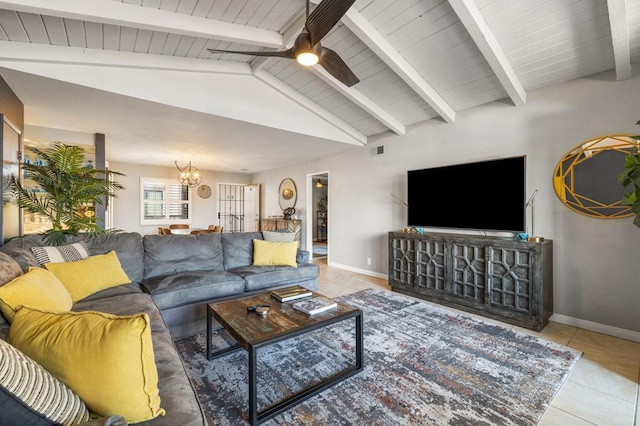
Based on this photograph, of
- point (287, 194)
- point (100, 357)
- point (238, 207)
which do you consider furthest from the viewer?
point (238, 207)

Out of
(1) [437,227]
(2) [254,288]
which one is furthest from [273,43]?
(1) [437,227]

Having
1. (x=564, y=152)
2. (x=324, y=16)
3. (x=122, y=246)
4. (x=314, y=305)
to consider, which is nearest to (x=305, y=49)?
(x=324, y=16)

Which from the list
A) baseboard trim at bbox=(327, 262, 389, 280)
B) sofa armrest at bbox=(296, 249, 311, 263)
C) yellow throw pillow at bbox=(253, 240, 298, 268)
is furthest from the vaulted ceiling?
baseboard trim at bbox=(327, 262, 389, 280)

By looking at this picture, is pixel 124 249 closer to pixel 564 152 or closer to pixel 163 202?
pixel 564 152

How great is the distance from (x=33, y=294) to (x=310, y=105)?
12.4 ft

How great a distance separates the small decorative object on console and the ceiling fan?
6.05 ft

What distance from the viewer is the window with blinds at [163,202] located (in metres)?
7.24

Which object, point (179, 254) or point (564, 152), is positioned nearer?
point (564, 152)

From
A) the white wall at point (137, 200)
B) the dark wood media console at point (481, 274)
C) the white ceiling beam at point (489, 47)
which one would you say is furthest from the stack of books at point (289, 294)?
the white wall at point (137, 200)

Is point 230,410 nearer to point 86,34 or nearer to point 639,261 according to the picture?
point 86,34

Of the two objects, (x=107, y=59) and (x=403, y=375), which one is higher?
(x=107, y=59)

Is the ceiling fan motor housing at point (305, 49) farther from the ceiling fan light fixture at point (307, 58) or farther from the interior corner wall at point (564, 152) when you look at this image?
the interior corner wall at point (564, 152)

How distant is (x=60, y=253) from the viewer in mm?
2395

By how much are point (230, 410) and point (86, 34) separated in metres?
3.28
